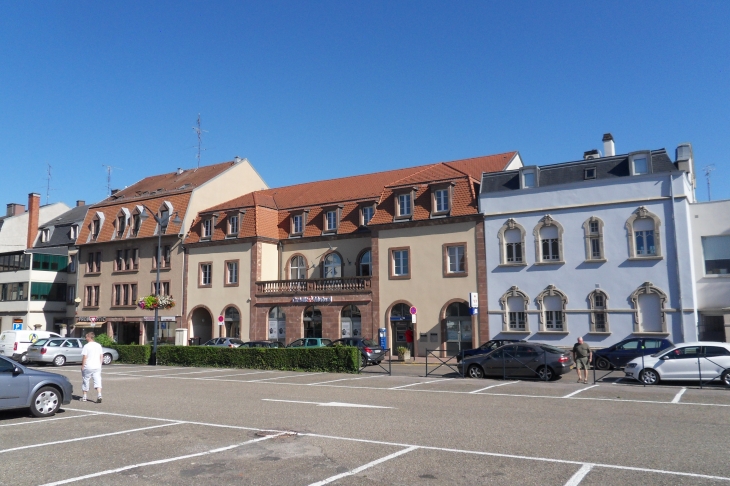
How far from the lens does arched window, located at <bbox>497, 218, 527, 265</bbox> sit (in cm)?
3250

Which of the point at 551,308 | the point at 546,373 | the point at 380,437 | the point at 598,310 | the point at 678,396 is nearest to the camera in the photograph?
the point at 380,437

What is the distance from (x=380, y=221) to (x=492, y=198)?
7.05 metres

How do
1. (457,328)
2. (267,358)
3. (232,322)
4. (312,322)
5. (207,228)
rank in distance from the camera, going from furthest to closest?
(207,228), (232,322), (312,322), (457,328), (267,358)

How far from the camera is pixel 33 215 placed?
5700 cm

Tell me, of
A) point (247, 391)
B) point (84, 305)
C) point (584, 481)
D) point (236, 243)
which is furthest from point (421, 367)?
point (84, 305)

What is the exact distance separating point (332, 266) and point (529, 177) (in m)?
14.4

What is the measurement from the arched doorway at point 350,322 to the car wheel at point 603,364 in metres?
15.3

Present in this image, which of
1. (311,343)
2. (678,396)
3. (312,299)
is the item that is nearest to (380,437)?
(678,396)

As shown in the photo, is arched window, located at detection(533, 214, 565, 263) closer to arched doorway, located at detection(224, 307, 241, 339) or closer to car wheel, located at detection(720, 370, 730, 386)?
car wheel, located at detection(720, 370, 730, 386)

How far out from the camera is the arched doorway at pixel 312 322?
38.5 m

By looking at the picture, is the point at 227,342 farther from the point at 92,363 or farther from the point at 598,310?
the point at 598,310

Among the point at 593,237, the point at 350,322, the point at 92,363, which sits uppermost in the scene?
the point at 593,237

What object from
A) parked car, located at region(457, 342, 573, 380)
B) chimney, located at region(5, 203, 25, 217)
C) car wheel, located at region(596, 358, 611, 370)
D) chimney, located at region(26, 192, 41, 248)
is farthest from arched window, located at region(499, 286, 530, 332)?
Result: chimney, located at region(5, 203, 25, 217)

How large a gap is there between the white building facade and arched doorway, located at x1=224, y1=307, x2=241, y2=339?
58.5ft
